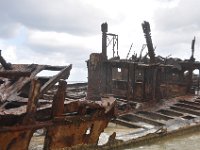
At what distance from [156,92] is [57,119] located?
407 inches

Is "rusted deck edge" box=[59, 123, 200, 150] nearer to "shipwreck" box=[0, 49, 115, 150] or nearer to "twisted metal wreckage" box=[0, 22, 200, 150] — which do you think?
"twisted metal wreckage" box=[0, 22, 200, 150]

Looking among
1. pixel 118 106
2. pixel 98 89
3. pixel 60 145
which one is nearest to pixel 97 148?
pixel 60 145

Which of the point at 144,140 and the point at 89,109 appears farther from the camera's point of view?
the point at 144,140

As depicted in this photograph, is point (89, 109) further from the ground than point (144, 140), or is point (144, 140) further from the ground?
point (89, 109)

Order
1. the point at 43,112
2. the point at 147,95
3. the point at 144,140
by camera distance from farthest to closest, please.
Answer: the point at 147,95
the point at 144,140
the point at 43,112

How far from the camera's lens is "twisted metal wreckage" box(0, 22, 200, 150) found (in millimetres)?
6508

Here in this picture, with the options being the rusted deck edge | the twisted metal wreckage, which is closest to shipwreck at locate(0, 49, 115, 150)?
the twisted metal wreckage

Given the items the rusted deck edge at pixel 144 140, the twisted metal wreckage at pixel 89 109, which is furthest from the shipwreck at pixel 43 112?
the rusted deck edge at pixel 144 140

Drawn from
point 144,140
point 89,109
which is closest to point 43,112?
point 89,109

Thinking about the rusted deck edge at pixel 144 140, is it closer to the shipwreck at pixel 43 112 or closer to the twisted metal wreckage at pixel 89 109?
the twisted metal wreckage at pixel 89 109

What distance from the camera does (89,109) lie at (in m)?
8.02

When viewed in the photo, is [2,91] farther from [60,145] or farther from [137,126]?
[137,126]

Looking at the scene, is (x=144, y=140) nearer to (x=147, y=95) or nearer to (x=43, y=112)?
(x=43, y=112)

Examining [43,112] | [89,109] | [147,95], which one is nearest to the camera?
[43,112]
